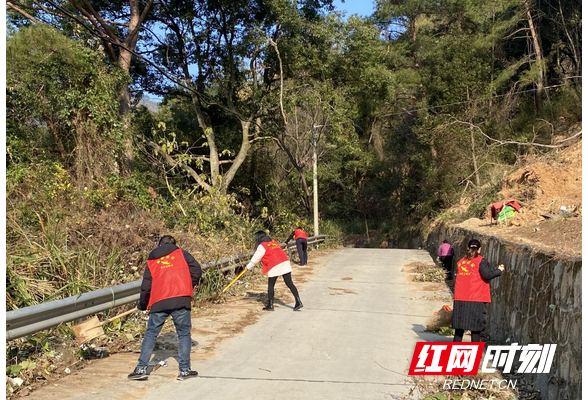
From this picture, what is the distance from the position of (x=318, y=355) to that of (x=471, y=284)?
7.49ft

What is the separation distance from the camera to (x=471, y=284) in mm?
6879

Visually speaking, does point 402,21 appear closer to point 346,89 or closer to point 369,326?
point 346,89

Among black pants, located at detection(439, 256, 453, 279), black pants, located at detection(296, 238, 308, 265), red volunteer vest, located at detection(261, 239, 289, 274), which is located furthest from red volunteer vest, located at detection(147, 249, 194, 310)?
black pants, located at detection(296, 238, 308, 265)

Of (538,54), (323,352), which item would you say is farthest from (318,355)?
(538,54)

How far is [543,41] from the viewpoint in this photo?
3098 centimetres

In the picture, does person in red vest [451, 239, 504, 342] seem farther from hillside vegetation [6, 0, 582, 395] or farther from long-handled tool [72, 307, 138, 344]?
long-handled tool [72, 307, 138, 344]

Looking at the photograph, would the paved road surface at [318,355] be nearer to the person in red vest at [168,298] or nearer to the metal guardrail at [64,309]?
the person in red vest at [168,298]

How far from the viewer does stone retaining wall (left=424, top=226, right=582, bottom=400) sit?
17.1 feet

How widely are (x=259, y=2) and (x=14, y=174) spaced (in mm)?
16243

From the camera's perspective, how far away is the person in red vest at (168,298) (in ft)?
20.9

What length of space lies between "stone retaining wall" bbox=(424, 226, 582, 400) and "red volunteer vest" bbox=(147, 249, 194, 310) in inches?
165

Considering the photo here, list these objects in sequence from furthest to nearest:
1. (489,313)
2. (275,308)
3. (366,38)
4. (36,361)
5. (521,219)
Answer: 1. (366,38)
2. (521,219)
3. (275,308)
4. (489,313)
5. (36,361)

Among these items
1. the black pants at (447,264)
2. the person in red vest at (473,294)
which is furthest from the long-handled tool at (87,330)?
the black pants at (447,264)

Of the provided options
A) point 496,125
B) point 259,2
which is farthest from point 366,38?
point 496,125
